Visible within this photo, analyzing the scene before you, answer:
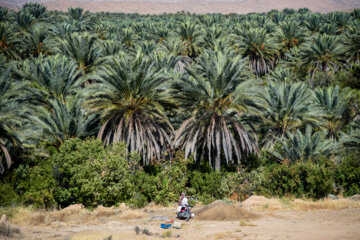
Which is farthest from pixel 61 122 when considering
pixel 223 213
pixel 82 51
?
pixel 82 51

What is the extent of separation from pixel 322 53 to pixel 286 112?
15941 mm

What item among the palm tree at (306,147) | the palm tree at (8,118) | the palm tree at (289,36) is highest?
the palm tree at (289,36)

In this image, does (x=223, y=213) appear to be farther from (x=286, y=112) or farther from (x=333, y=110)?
(x=333, y=110)

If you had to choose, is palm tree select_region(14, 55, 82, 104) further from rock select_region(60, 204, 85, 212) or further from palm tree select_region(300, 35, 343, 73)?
palm tree select_region(300, 35, 343, 73)

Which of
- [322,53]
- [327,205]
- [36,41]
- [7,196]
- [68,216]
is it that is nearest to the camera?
[68,216]

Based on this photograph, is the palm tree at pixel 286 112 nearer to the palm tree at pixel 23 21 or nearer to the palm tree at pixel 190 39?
the palm tree at pixel 190 39

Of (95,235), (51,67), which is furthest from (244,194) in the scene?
(51,67)

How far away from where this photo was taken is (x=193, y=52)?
3706 cm

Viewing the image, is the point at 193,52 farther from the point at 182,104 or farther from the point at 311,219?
the point at 311,219

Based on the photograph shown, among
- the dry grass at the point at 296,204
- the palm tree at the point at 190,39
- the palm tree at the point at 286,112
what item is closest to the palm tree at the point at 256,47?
the palm tree at the point at 190,39

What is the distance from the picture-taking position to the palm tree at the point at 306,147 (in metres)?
18.2

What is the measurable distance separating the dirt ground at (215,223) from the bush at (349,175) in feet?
8.39

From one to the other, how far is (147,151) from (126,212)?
3903 mm

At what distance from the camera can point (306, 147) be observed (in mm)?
18250
